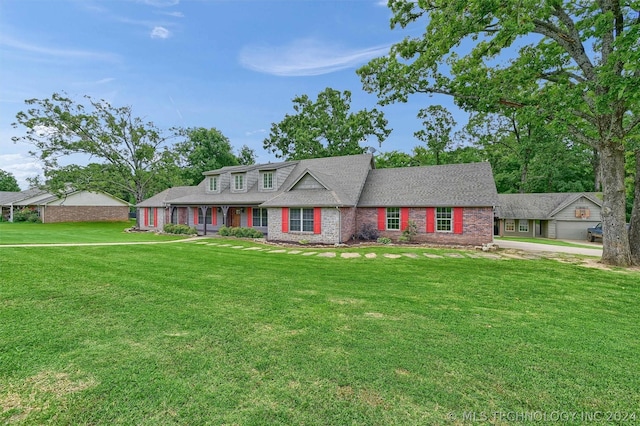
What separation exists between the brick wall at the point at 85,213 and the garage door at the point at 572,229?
162ft

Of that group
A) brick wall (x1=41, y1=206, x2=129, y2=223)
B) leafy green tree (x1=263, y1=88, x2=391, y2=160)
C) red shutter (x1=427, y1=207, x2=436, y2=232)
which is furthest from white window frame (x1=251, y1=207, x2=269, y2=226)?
brick wall (x1=41, y1=206, x2=129, y2=223)

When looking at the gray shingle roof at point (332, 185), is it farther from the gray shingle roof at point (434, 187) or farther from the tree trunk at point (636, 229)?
the tree trunk at point (636, 229)

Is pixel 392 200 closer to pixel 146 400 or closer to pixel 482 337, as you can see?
pixel 482 337

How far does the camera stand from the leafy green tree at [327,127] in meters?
32.0

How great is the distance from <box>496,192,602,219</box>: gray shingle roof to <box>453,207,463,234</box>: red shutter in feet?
44.4

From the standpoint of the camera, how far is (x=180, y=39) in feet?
51.0

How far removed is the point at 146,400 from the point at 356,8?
16919 millimetres

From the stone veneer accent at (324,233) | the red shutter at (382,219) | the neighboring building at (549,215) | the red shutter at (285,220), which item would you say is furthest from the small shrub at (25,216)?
the neighboring building at (549,215)

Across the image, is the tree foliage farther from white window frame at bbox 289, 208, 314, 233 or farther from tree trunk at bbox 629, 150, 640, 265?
tree trunk at bbox 629, 150, 640, 265

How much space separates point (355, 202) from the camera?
1706 centimetres

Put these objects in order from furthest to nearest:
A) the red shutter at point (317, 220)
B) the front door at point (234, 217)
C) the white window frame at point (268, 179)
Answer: the front door at point (234, 217), the white window frame at point (268, 179), the red shutter at point (317, 220)

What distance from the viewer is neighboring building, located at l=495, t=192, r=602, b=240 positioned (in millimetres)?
23672

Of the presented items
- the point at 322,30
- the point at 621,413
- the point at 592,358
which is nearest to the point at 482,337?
the point at 592,358

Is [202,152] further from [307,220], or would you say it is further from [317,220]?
[317,220]
